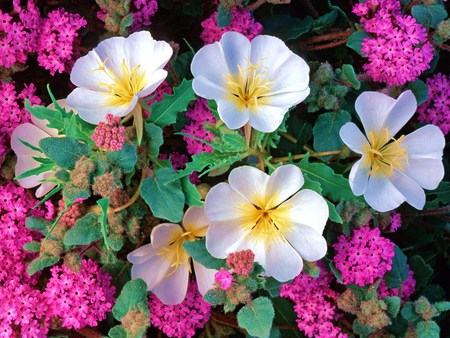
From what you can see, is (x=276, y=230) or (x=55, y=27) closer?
(x=276, y=230)

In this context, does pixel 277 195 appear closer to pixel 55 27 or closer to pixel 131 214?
pixel 131 214

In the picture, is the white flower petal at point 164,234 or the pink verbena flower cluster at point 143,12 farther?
the pink verbena flower cluster at point 143,12

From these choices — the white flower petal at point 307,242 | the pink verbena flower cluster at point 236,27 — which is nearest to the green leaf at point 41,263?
the white flower petal at point 307,242

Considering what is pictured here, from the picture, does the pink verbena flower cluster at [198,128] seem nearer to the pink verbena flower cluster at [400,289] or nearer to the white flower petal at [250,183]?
the white flower petal at [250,183]

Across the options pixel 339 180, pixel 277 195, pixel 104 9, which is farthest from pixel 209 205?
pixel 104 9

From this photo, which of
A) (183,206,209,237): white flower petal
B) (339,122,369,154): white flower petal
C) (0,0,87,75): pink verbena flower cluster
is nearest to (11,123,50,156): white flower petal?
(0,0,87,75): pink verbena flower cluster

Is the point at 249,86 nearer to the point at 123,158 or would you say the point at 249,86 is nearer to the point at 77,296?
the point at 123,158
